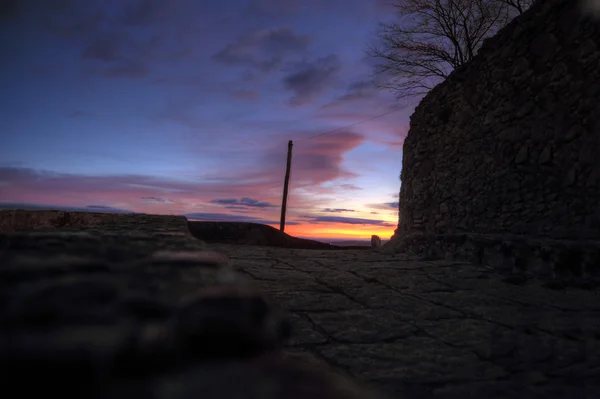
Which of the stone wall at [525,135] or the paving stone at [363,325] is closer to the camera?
the paving stone at [363,325]

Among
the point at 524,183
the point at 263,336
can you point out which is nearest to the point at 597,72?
the point at 524,183

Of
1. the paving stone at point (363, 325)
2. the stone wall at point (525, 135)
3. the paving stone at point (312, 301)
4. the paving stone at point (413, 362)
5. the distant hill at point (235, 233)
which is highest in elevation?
the stone wall at point (525, 135)

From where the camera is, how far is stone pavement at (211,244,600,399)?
55.6 inches

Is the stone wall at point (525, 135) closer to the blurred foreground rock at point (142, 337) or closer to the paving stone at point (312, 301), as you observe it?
the paving stone at point (312, 301)

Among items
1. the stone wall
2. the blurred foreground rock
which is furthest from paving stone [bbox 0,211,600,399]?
the stone wall

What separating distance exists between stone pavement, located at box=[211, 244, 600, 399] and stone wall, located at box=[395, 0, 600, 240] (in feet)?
4.24

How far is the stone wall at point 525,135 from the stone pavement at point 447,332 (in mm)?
1291

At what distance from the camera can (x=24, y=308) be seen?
0.46 metres

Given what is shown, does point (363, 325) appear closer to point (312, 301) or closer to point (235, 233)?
point (312, 301)

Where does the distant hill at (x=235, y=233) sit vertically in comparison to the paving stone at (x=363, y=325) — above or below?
above

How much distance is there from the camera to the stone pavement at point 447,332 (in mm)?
1413

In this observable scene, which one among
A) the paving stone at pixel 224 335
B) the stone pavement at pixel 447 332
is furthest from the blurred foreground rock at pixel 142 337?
the stone pavement at pixel 447 332

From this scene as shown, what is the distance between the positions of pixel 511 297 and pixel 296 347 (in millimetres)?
1954

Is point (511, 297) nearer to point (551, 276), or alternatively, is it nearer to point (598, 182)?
point (551, 276)
